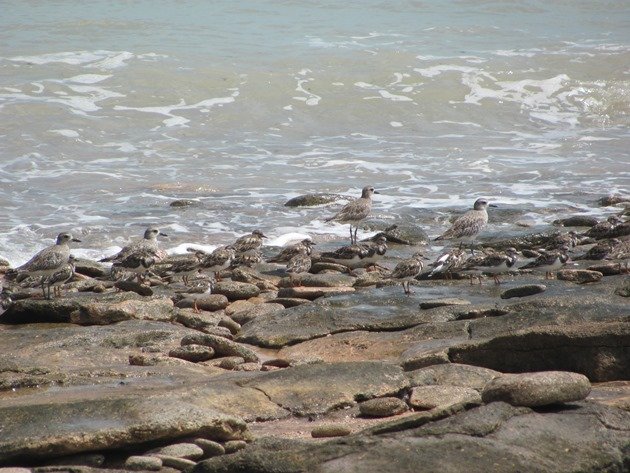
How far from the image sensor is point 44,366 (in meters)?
7.91

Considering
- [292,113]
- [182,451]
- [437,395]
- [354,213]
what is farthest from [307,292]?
[292,113]

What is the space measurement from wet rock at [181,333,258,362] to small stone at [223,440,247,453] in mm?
2673

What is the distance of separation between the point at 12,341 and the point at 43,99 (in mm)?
17591

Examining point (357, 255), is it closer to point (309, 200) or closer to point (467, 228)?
point (467, 228)

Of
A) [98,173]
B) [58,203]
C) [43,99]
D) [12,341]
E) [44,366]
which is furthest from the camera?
[43,99]

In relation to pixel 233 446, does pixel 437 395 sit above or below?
below

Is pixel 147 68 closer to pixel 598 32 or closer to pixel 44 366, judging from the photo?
pixel 598 32

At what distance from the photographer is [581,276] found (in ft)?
37.4

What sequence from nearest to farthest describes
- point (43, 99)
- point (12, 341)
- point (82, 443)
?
point (82, 443), point (12, 341), point (43, 99)

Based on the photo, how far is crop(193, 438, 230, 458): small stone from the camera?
19.4ft

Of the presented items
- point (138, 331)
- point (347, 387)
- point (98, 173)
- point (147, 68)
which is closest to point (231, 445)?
point (347, 387)

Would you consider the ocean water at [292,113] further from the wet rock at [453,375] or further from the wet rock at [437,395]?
the wet rock at [437,395]

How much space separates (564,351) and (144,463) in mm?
3452

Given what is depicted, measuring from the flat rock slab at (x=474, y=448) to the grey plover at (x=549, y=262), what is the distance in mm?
6957
